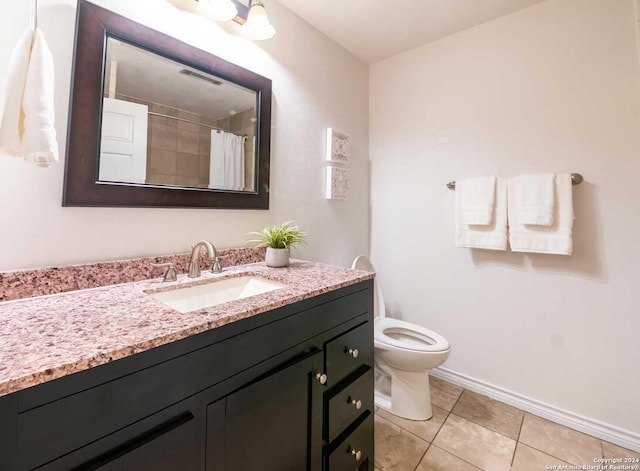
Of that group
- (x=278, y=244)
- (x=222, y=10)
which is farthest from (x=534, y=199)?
(x=222, y=10)

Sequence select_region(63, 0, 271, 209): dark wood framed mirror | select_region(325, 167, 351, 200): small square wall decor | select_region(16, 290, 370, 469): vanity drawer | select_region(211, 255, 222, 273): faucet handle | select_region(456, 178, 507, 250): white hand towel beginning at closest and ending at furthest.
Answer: select_region(16, 290, 370, 469): vanity drawer < select_region(63, 0, 271, 209): dark wood framed mirror < select_region(211, 255, 222, 273): faucet handle < select_region(456, 178, 507, 250): white hand towel < select_region(325, 167, 351, 200): small square wall decor

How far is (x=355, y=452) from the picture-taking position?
1120mm

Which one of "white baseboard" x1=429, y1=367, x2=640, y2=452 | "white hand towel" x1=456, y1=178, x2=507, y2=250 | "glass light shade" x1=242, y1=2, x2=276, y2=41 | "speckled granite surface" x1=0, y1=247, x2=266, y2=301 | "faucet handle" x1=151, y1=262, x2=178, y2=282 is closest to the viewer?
"speckled granite surface" x1=0, y1=247, x2=266, y2=301

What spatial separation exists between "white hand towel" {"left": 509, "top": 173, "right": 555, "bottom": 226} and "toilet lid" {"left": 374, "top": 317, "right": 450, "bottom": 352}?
815mm

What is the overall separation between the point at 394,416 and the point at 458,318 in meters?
0.74

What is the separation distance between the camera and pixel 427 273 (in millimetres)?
2035

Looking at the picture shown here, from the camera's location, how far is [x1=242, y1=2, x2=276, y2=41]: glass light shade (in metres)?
1.30

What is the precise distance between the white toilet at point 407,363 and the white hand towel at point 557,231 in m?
0.71

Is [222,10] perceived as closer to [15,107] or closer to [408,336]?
[15,107]

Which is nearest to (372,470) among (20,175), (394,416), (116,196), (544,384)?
(394,416)

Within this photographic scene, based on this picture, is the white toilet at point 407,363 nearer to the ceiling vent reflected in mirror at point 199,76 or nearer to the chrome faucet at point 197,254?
the chrome faucet at point 197,254

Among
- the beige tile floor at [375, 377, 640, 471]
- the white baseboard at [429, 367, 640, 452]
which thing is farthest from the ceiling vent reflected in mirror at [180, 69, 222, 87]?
the white baseboard at [429, 367, 640, 452]

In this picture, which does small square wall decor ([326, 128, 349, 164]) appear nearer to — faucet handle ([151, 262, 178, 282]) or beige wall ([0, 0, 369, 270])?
beige wall ([0, 0, 369, 270])

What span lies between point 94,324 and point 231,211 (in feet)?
2.61
